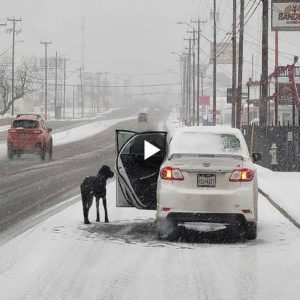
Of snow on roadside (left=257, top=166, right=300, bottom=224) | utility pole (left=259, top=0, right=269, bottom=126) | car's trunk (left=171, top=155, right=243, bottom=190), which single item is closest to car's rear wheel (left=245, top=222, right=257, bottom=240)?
car's trunk (left=171, top=155, right=243, bottom=190)

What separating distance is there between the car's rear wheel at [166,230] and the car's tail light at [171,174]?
64 centimetres

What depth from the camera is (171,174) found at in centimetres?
1017

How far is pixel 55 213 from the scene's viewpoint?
44.3 feet

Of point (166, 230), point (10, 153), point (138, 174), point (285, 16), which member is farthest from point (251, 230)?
point (285, 16)

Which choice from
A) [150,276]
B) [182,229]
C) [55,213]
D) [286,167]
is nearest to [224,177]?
[182,229]

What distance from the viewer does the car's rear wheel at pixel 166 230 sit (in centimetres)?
1037

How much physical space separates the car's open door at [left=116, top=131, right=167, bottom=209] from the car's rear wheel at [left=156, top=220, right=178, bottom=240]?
2.11 ft

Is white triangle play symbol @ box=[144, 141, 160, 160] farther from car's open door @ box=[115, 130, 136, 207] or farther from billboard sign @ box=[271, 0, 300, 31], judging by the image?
billboard sign @ box=[271, 0, 300, 31]

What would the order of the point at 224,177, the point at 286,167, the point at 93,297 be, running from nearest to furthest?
the point at 93,297 < the point at 224,177 < the point at 286,167

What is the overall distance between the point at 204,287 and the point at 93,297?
4.01 feet

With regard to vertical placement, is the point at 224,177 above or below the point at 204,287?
above

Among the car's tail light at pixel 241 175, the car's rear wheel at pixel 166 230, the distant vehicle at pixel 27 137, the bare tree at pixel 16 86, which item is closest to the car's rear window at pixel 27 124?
the distant vehicle at pixel 27 137

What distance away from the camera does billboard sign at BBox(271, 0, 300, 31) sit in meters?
34.9

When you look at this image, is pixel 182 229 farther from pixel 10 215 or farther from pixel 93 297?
pixel 93 297
